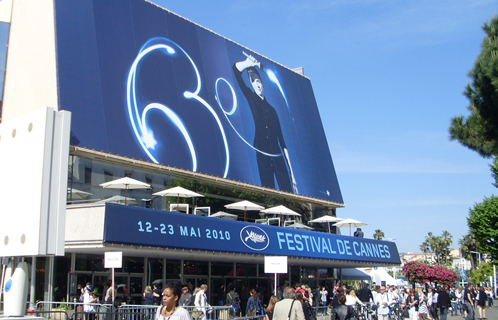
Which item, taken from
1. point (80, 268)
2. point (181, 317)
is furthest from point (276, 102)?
point (181, 317)

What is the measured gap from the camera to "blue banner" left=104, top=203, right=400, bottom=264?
15555 mm

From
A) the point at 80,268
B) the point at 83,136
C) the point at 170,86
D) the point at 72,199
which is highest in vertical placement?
the point at 170,86

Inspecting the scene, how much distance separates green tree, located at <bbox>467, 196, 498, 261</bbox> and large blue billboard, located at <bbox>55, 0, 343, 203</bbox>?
12.6 metres

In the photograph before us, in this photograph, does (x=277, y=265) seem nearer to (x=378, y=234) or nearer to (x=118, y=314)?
(x=118, y=314)

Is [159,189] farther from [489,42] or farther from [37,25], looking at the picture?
[489,42]

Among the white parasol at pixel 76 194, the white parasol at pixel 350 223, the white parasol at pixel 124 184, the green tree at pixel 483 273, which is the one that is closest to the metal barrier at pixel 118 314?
the white parasol at pixel 76 194

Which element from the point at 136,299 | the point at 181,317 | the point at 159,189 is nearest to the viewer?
the point at 181,317

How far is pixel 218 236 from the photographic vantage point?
61.5 feet

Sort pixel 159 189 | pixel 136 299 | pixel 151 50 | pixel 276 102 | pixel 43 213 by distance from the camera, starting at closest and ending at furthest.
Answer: pixel 43 213, pixel 136 299, pixel 159 189, pixel 151 50, pixel 276 102

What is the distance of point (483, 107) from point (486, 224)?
26.5m

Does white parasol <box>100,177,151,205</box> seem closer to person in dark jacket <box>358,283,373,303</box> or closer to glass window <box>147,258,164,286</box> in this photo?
glass window <box>147,258,164,286</box>

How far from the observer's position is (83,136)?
59.8ft

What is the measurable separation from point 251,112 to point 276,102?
3036mm

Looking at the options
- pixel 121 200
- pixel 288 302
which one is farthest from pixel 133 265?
pixel 288 302
